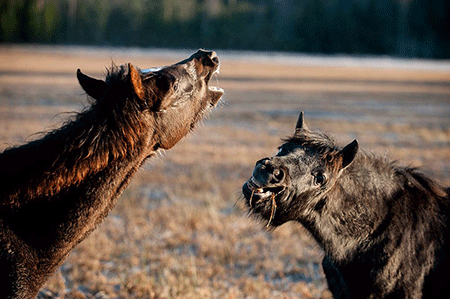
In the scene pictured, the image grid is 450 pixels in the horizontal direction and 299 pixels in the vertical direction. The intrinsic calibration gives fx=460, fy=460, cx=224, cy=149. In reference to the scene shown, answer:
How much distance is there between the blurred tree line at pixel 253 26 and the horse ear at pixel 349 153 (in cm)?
7701

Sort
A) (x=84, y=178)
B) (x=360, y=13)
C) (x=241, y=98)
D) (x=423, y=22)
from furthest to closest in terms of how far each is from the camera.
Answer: (x=360, y=13)
(x=423, y=22)
(x=241, y=98)
(x=84, y=178)

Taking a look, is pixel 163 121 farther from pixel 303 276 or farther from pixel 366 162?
pixel 303 276

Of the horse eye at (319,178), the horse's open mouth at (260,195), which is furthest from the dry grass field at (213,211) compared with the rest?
the horse eye at (319,178)

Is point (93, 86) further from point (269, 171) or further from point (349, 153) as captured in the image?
point (349, 153)

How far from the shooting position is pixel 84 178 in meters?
3.47

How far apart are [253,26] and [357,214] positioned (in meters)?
88.2

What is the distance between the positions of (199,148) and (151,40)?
75683mm

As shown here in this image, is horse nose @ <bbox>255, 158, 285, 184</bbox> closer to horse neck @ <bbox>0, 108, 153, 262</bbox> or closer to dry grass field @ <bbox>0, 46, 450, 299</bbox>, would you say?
horse neck @ <bbox>0, 108, 153, 262</bbox>

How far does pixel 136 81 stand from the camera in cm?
A: 338

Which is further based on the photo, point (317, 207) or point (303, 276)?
point (303, 276)

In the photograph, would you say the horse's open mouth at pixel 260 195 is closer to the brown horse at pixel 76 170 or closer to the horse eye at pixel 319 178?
the horse eye at pixel 319 178

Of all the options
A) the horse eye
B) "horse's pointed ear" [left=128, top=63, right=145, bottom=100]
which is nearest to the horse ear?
the horse eye

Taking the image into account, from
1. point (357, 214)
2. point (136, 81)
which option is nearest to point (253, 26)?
point (357, 214)

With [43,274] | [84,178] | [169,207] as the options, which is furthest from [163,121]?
[169,207]
